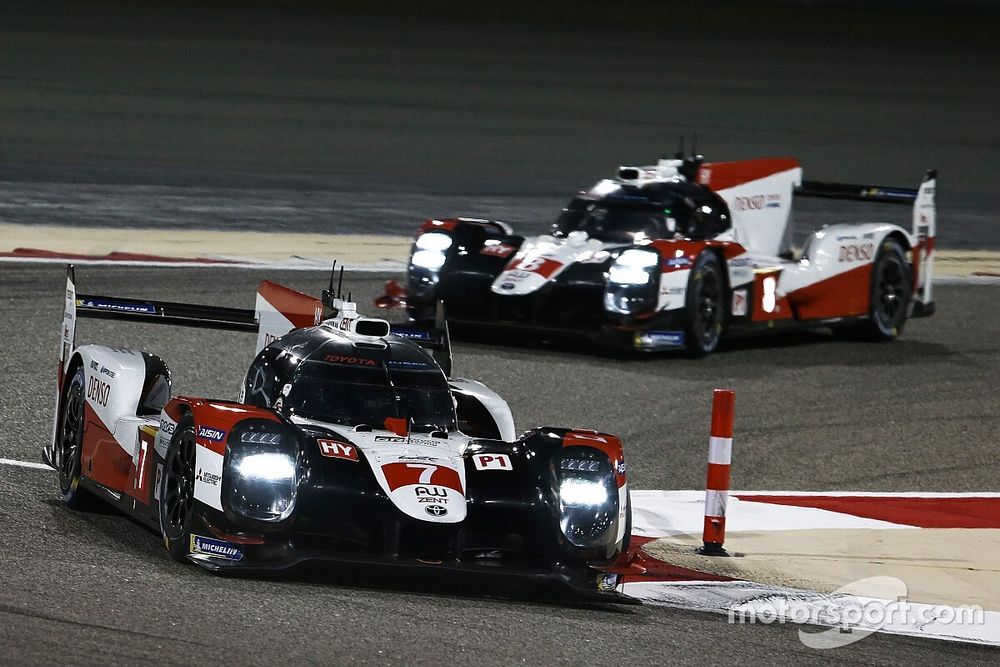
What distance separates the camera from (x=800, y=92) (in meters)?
31.9

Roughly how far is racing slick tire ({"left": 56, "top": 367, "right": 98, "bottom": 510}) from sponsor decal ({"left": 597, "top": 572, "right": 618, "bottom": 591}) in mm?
2428

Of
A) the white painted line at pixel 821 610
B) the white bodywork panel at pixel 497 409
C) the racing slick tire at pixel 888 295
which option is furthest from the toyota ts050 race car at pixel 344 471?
the racing slick tire at pixel 888 295

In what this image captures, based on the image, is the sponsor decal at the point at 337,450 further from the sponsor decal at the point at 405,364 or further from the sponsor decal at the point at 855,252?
the sponsor decal at the point at 855,252

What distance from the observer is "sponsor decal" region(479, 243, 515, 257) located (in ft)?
45.5

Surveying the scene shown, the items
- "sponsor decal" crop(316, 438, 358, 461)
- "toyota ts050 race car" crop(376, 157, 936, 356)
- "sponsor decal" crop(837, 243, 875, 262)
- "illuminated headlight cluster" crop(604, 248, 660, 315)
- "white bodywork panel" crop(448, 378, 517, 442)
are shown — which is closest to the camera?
"sponsor decal" crop(316, 438, 358, 461)

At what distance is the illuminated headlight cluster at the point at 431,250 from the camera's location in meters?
14.0

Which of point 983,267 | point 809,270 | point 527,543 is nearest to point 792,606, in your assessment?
point 527,543

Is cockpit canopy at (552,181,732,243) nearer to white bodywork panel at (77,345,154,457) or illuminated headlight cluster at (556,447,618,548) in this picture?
white bodywork panel at (77,345,154,457)

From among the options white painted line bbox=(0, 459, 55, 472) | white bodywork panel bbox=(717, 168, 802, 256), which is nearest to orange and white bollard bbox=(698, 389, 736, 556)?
white painted line bbox=(0, 459, 55, 472)

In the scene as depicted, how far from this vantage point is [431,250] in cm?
1409

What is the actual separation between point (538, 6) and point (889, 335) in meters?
25.0

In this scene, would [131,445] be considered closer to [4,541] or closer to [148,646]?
[4,541]

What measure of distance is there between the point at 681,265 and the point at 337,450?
6561 millimetres

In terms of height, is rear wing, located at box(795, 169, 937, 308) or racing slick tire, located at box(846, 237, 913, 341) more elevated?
rear wing, located at box(795, 169, 937, 308)
